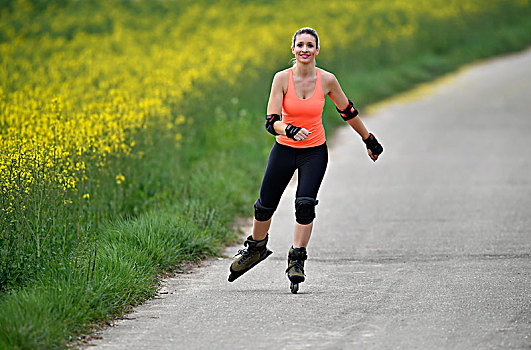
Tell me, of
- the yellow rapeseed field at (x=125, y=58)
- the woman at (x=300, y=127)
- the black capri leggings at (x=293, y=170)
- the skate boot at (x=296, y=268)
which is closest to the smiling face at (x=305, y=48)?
the woman at (x=300, y=127)

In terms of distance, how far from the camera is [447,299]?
20.2ft

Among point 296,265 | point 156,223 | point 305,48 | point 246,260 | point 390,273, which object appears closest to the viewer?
point 305,48

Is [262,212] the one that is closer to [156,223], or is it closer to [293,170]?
[293,170]

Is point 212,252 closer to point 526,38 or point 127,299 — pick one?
point 127,299

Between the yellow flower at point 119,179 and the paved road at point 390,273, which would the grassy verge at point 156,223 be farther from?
the paved road at point 390,273

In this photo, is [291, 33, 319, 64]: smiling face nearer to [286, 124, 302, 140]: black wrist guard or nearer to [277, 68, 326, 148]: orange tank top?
[277, 68, 326, 148]: orange tank top

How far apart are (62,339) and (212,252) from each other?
2905 millimetres

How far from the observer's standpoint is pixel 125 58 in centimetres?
1653

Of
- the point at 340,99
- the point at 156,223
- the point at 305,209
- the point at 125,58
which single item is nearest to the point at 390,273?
the point at 305,209

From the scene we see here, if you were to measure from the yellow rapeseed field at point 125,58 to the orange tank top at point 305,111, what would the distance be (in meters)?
1.71

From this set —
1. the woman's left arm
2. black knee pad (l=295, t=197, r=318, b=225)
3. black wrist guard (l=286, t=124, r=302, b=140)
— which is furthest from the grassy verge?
the woman's left arm

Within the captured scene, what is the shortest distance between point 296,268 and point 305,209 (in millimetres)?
433

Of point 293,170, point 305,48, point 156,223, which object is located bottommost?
point 156,223

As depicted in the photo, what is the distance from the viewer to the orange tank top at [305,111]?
637 centimetres
